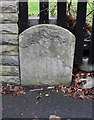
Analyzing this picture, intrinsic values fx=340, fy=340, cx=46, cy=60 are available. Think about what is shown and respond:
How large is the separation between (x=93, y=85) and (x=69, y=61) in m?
0.39

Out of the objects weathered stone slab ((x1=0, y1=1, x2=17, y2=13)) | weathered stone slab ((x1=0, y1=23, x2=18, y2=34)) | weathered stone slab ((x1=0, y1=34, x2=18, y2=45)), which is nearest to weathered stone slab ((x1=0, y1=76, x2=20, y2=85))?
weathered stone slab ((x1=0, y1=34, x2=18, y2=45))

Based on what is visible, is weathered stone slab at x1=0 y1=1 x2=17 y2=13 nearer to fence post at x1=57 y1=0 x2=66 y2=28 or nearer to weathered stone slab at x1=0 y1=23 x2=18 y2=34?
weathered stone slab at x1=0 y1=23 x2=18 y2=34

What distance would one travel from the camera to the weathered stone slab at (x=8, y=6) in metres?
3.43

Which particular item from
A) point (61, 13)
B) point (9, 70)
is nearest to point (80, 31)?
point (61, 13)

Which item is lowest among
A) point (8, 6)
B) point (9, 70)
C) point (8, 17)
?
point (9, 70)

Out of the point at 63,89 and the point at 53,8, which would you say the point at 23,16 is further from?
the point at 63,89

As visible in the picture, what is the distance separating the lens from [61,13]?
363cm

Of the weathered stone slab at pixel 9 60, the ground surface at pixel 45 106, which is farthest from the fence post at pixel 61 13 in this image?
the ground surface at pixel 45 106

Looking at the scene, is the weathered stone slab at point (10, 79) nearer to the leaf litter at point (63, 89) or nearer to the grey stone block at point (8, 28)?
the leaf litter at point (63, 89)

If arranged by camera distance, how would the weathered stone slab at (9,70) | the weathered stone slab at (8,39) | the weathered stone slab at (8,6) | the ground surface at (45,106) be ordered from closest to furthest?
the ground surface at (45,106) < the weathered stone slab at (8,6) < the weathered stone slab at (8,39) < the weathered stone slab at (9,70)

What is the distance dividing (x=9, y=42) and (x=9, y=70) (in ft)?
1.04

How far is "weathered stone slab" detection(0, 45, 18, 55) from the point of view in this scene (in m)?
3.60

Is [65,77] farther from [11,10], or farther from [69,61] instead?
[11,10]

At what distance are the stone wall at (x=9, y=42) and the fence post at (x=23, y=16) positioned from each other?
0.13m
